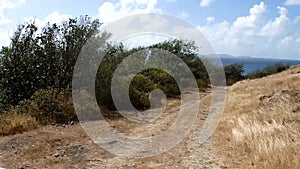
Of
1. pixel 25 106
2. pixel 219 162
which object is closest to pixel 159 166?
pixel 219 162

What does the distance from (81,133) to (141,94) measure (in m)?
6.20

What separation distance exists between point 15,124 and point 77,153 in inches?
116

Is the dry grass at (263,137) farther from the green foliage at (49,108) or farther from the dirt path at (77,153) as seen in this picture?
the green foliage at (49,108)

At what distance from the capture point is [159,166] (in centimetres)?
626

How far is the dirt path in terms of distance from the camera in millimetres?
6414

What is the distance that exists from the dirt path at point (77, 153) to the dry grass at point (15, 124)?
1.25ft

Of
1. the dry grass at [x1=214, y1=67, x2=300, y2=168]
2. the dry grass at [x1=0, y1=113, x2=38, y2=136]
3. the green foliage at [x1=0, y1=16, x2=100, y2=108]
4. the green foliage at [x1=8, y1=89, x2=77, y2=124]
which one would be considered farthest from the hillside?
the green foliage at [x1=0, y1=16, x2=100, y2=108]

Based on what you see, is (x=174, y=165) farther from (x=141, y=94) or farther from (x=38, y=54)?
(x=141, y=94)

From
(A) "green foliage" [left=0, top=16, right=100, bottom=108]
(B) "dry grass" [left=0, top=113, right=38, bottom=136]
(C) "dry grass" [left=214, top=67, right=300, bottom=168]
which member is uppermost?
(A) "green foliage" [left=0, top=16, right=100, bottom=108]

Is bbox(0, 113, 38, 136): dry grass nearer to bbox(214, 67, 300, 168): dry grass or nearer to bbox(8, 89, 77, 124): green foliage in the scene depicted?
bbox(8, 89, 77, 124): green foliage

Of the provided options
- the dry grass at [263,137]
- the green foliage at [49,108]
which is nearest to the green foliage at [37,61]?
the green foliage at [49,108]

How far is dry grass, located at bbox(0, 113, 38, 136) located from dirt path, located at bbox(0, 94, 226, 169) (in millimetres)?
382

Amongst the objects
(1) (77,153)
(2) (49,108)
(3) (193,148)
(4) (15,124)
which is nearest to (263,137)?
(3) (193,148)

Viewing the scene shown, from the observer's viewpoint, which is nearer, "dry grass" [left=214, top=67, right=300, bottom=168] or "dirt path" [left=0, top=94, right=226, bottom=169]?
"dry grass" [left=214, top=67, right=300, bottom=168]
